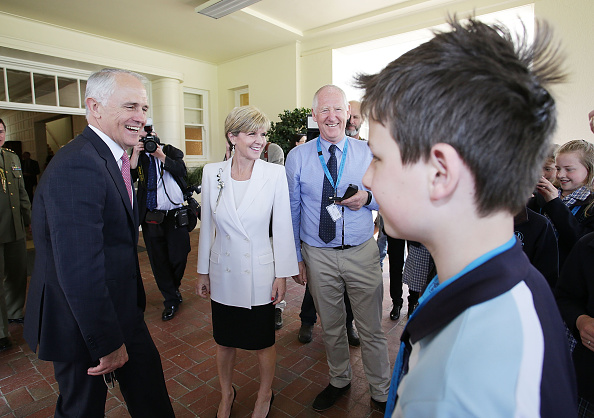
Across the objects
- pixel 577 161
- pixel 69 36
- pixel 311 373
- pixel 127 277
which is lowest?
pixel 311 373

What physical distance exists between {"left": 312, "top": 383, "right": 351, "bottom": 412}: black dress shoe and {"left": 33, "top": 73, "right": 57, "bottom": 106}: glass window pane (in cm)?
766

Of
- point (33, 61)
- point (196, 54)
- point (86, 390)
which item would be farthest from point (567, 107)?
point (33, 61)

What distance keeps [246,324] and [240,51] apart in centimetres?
793

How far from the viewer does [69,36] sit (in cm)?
686

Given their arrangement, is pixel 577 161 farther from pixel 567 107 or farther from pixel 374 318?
pixel 567 107

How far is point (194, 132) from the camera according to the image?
9.43 metres

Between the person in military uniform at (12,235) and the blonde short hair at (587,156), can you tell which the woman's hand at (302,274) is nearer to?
the blonde short hair at (587,156)

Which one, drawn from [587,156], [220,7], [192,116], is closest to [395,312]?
[587,156]

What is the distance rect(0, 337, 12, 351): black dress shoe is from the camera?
3.20m

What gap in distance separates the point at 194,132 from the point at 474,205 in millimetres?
9567

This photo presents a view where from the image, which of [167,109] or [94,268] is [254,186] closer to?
[94,268]

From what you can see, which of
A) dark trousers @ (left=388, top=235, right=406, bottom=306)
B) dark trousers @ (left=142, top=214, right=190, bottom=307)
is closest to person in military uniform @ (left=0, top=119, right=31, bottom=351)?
dark trousers @ (left=142, top=214, right=190, bottom=307)

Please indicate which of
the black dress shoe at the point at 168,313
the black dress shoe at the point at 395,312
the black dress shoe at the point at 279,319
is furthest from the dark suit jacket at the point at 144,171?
the black dress shoe at the point at 395,312

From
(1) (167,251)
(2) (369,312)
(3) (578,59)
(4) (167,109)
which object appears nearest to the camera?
(2) (369,312)
